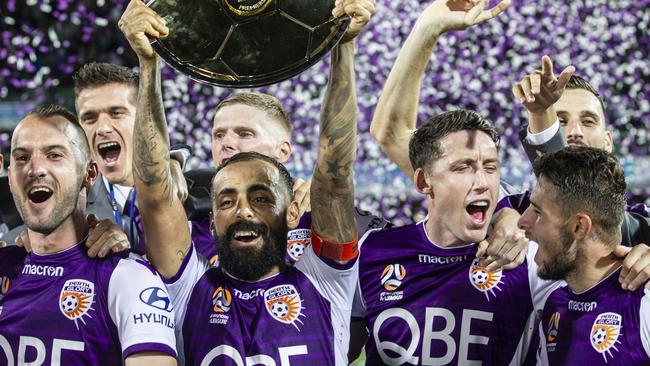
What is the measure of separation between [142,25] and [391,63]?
6144mm

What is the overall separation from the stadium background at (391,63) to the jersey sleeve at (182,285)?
5.35 m

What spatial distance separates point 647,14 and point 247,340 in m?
6.66

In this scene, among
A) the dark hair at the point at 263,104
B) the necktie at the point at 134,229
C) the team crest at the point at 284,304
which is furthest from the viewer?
the dark hair at the point at 263,104

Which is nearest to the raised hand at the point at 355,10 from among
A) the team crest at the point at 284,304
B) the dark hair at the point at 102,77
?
the team crest at the point at 284,304

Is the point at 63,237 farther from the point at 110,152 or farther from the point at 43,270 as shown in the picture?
the point at 110,152

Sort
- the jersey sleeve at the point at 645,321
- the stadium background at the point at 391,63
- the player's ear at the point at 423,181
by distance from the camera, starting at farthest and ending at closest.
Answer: the stadium background at the point at 391,63 < the player's ear at the point at 423,181 < the jersey sleeve at the point at 645,321

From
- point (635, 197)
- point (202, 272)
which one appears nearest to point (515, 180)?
point (635, 197)

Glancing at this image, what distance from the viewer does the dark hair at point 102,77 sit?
357cm

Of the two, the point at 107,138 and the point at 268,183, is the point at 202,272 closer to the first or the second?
the point at 268,183

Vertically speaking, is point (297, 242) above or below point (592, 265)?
above

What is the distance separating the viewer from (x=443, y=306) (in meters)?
2.76

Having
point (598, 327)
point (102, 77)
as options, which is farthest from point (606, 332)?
point (102, 77)

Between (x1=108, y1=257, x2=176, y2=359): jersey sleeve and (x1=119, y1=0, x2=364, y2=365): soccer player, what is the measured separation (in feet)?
0.22

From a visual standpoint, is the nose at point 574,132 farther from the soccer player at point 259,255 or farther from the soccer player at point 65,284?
the soccer player at point 65,284
